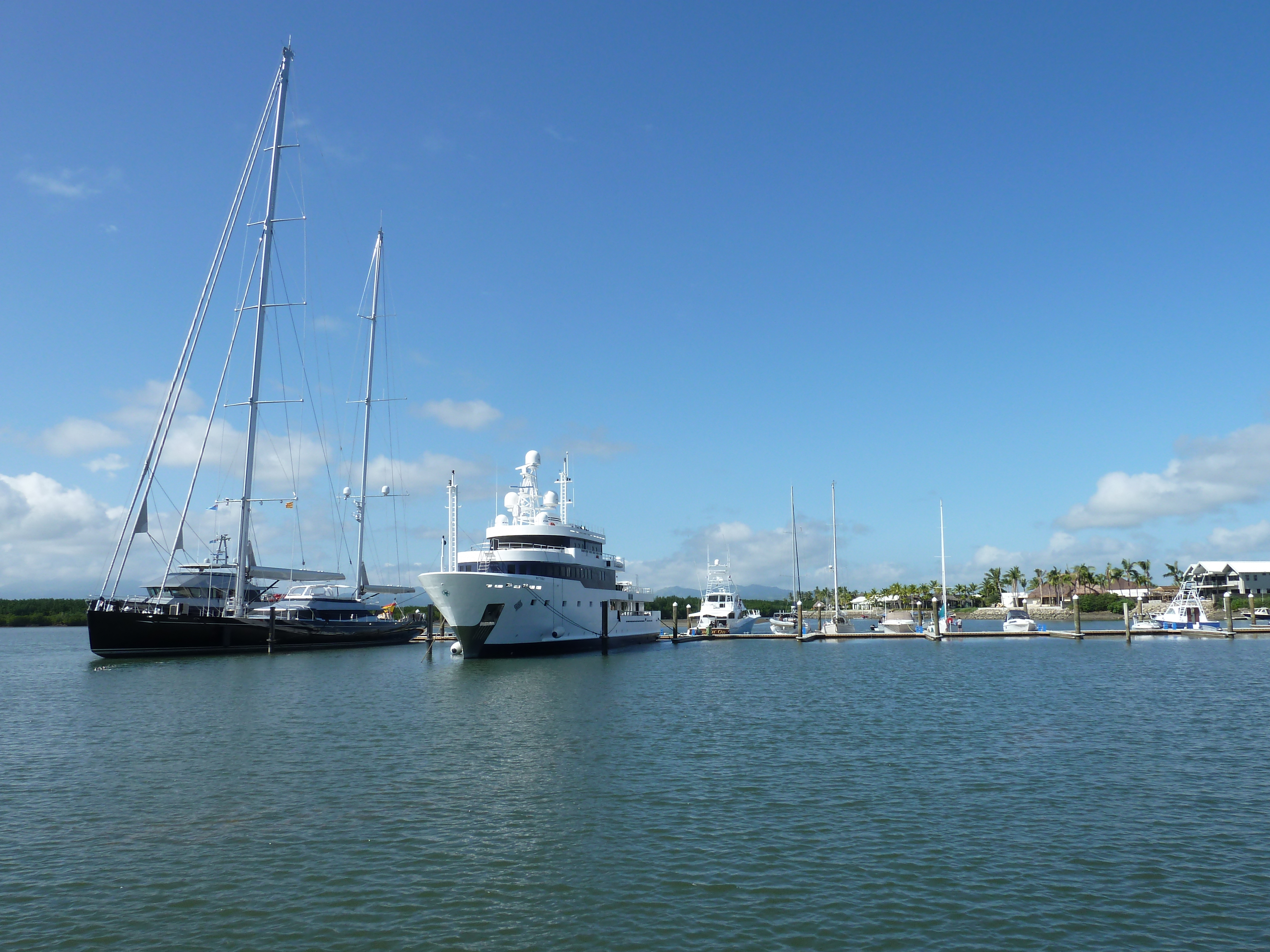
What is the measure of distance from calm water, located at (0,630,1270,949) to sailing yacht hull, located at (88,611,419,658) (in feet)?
66.4

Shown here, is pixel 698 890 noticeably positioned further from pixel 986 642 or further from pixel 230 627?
pixel 986 642

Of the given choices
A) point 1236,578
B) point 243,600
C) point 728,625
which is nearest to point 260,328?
point 243,600

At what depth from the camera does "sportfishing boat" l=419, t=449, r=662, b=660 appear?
4784 cm

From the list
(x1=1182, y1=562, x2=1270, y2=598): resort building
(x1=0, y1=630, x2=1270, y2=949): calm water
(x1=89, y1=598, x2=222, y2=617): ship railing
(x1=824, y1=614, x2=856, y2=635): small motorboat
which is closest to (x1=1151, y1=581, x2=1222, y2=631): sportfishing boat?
(x1=824, y1=614, x2=856, y2=635): small motorboat

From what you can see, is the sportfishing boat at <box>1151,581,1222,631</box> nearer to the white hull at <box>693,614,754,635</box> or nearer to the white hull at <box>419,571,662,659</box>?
the white hull at <box>693,614,754,635</box>

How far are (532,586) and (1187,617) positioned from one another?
59.7 m

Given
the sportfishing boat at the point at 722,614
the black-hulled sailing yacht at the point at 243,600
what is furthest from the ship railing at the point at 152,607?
the sportfishing boat at the point at 722,614

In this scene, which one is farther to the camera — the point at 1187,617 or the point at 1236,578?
the point at 1236,578

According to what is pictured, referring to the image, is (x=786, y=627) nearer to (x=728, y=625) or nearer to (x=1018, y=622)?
(x=728, y=625)

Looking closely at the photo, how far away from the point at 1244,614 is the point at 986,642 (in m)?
62.6

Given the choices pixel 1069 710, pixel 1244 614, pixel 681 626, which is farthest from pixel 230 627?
pixel 1244 614

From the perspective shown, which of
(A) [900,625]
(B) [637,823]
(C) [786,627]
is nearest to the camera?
(B) [637,823]

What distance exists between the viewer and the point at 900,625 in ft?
255

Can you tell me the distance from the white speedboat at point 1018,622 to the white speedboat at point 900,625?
26.5 feet
